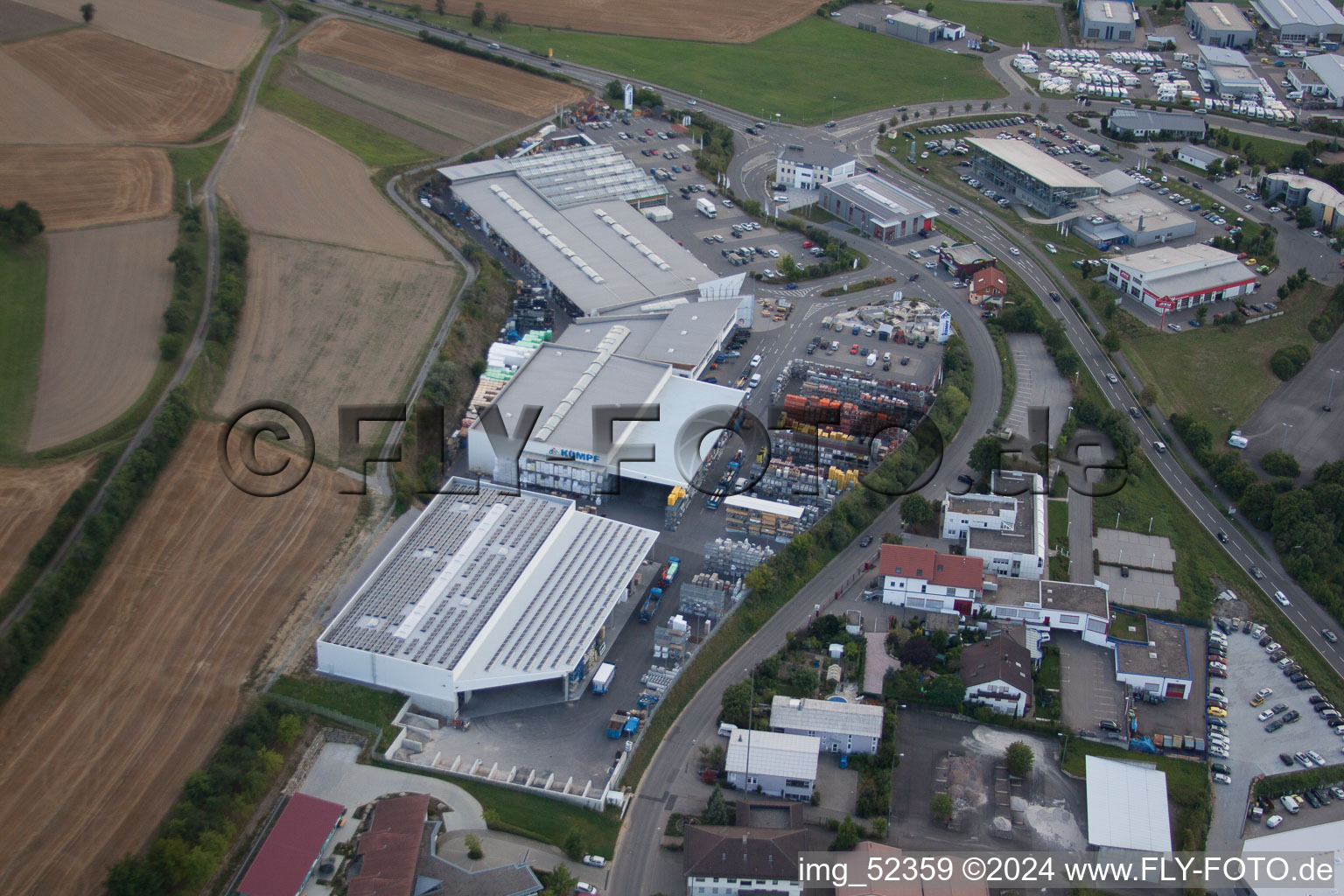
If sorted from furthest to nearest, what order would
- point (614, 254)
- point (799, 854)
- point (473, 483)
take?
point (614, 254)
point (473, 483)
point (799, 854)

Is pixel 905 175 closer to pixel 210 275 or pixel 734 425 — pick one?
pixel 734 425

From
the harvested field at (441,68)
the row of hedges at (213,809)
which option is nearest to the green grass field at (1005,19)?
the harvested field at (441,68)

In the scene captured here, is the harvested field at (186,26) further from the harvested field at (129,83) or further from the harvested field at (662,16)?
the harvested field at (662,16)

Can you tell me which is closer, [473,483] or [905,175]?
[473,483]

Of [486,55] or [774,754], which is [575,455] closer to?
[774,754]

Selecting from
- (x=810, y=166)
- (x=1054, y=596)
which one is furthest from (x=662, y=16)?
(x=1054, y=596)

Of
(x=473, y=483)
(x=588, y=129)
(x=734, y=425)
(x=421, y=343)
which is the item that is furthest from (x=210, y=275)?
(x=588, y=129)

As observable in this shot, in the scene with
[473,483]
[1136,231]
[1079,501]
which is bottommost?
[473,483]
